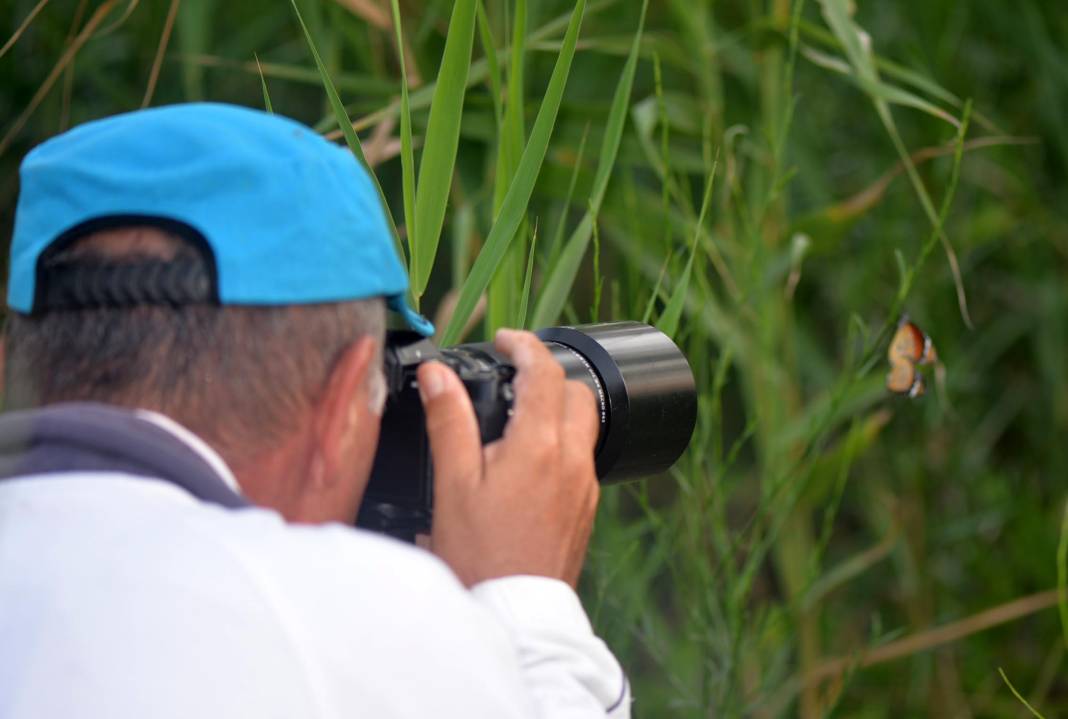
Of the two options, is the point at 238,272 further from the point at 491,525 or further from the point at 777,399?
the point at 777,399

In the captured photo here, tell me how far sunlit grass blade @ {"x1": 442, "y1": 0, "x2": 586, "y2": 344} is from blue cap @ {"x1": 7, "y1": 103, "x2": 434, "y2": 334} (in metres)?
0.22

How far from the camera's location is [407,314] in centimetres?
61

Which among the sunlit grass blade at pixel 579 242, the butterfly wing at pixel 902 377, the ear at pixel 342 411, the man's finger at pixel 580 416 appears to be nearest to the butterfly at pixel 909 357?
the butterfly wing at pixel 902 377

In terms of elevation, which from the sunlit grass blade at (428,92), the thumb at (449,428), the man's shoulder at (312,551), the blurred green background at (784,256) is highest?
the sunlit grass blade at (428,92)

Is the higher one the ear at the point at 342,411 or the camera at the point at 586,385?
the ear at the point at 342,411

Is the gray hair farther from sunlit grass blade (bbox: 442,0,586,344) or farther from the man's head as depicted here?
sunlit grass blade (bbox: 442,0,586,344)

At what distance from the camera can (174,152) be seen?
1.68ft

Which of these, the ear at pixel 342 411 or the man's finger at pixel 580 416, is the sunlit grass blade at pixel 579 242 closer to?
the man's finger at pixel 580 416

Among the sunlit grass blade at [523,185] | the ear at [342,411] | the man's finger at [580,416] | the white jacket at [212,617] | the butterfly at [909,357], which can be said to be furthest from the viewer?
the butterfly at [909,357]

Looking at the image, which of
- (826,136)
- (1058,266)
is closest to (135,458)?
(826,136)

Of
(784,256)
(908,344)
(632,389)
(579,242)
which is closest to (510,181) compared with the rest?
(579,242)

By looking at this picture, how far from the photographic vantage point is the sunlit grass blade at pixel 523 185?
74 centimetres

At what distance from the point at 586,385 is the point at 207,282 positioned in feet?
0.78

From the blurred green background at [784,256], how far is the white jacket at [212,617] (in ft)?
1.14
